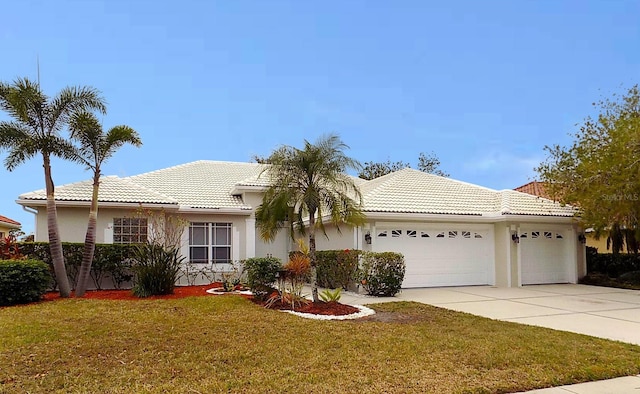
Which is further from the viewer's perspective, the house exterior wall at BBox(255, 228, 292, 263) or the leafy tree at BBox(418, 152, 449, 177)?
the leafy tree at BBox(418, 152, 449, 177)

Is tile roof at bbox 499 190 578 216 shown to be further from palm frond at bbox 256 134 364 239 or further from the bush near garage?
palm frond at bbox 256 134 364 239

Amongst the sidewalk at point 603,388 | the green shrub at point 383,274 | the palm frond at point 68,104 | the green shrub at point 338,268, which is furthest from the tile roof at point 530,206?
the palm frond at point 68,104

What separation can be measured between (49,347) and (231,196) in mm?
12603

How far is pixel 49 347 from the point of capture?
7.50 meters

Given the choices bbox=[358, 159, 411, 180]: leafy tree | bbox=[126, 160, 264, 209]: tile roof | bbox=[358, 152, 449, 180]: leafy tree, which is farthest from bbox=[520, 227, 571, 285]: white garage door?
bbox=[358, 159, 411, 180]: leafy tree

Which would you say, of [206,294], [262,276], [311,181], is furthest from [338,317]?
[206,294]

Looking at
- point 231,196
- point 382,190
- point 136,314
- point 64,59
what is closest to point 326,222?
point 382,190

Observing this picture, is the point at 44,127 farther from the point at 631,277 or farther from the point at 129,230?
the point at 631,277

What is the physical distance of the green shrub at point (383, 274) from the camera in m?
14.7

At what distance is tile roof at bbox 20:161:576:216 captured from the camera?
1702cm

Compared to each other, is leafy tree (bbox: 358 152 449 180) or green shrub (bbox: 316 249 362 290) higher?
leafy tree (bbox: 358 152 449 180)

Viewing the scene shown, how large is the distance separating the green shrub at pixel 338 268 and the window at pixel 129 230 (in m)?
6.49

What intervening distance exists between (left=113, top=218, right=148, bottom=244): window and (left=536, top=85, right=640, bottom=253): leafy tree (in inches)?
648

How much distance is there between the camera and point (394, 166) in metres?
45.1
